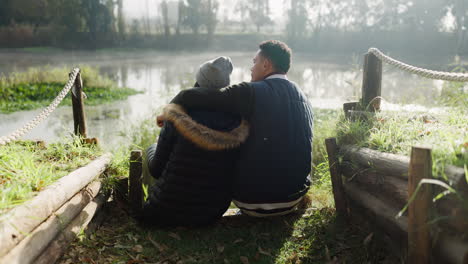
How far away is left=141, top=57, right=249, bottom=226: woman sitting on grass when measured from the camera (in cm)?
299

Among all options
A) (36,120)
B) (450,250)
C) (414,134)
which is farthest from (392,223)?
(36,120)

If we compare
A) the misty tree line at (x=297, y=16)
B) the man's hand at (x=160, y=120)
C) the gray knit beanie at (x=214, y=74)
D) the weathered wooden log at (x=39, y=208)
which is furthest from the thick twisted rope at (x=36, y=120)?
the misty tree line at (x=297, y=16)

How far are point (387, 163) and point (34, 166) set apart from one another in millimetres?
2758

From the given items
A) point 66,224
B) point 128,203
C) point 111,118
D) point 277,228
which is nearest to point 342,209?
point 277,228

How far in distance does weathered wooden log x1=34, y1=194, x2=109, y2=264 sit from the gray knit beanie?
1498 mm

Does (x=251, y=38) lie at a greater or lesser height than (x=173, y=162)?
greater

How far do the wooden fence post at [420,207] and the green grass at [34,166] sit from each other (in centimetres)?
238

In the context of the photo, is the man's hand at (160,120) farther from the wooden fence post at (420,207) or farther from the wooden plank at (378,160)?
the wooden fence post at (420,207)

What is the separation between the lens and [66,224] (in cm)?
284

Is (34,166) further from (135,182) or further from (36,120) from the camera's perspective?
(135,182)

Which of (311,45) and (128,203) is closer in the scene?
(128,203)

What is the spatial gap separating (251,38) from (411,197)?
41.4m

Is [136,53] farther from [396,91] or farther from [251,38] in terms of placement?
[396,91]

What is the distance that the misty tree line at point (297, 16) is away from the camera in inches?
1214
